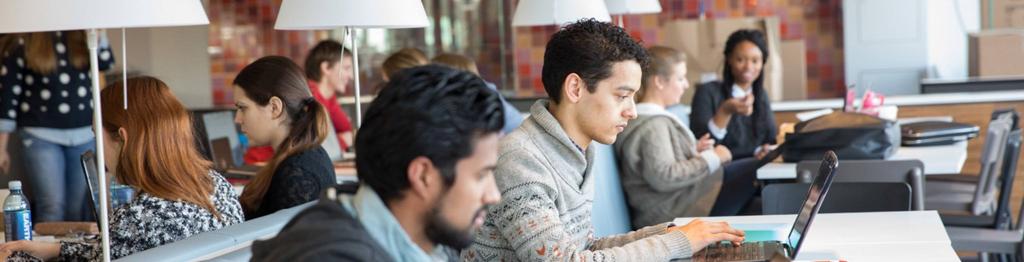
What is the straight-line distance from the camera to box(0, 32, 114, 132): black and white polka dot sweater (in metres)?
5.41

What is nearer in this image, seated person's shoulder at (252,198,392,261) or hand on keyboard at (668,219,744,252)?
seated person's shoulder at (252,198,392,261)

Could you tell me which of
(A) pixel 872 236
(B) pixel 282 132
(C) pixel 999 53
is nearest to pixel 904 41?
(C) pixel 999 53

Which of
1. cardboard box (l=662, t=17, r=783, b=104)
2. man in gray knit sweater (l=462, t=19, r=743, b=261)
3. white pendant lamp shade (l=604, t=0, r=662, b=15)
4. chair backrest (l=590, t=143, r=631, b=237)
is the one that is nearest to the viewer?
man in gray knit sweater (l=462, t=19, r=743, b=261)

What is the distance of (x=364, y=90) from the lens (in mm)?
10047

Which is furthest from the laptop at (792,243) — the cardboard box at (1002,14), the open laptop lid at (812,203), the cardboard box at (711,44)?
the cardboard box at (1002,14)

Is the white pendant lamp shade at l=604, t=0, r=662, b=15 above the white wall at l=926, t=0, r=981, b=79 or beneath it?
above

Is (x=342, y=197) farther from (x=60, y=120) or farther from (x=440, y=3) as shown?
(x=440, y=3)

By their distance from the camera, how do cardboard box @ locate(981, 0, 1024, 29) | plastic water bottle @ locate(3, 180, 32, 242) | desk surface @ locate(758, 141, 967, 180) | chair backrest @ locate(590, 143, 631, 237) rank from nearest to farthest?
plastic water bottle @ locate(3, 180, 32, 242) < chair backrest @ locate(590, 143, 631, 237) < desk surface @ locate(758, 141, 967, 180) < cardboard box @ locate(981, 0, 1024, 29)

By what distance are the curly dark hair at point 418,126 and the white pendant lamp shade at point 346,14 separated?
1.77 metres

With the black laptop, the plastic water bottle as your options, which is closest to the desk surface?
the black laptop

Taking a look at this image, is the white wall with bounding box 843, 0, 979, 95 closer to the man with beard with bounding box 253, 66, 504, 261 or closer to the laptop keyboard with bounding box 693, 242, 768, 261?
A: the laptop keyboard with bounding box 693, 242, 768, 261

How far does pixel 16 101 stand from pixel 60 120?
186 mm

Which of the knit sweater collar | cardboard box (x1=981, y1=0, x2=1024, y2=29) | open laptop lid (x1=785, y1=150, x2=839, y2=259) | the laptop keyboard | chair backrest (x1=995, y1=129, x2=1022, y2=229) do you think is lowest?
chair backrest (x1=995, y1=129, x2=1022, y2=229)

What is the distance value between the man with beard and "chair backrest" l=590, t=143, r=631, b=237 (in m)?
2.54
